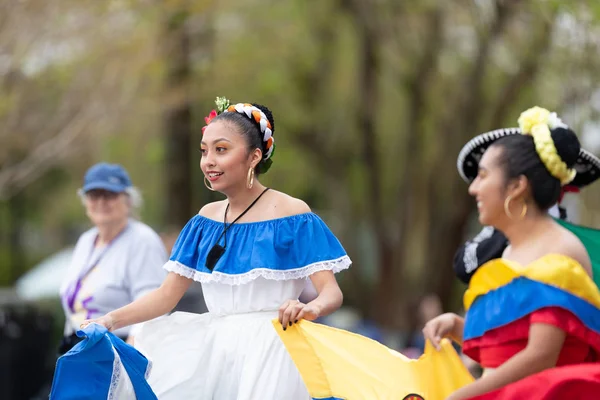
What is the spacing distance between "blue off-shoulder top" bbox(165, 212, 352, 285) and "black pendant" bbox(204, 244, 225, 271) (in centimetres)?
2

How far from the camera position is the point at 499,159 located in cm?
382

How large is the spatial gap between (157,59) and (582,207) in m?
13.5

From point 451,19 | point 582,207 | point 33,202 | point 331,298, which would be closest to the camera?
point 331,298

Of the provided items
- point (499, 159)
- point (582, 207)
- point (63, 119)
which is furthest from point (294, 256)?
point (582, 207)

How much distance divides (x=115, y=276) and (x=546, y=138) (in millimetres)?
3229

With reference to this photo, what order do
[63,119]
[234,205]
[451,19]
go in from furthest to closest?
[451,19] < [63,119] < [234,205]

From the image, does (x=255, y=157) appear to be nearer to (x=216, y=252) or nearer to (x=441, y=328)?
(x=216, y=252)

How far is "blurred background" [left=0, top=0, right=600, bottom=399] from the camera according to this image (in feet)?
38.0

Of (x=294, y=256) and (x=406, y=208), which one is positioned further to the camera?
(x=406, y=208)

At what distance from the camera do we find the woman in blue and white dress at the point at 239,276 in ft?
14.5

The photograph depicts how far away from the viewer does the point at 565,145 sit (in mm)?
3797

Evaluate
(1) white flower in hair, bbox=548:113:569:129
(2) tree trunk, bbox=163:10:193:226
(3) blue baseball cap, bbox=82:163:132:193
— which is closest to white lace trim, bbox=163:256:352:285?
(1) white flower in hair, bbox=548:113:569:129

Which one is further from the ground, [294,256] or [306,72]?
[306,72]

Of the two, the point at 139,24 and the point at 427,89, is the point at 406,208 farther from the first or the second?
the point at 139,24
